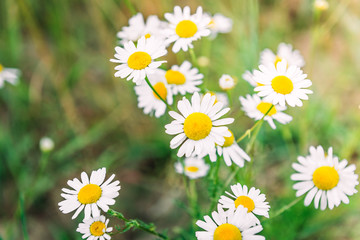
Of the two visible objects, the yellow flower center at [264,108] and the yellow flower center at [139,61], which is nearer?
the yellow flower center at [139,61]

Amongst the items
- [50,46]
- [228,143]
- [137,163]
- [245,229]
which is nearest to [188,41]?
[228,143]

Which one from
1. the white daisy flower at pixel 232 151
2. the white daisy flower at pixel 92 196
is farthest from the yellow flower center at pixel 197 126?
the white daisy flower at pixel 92 196

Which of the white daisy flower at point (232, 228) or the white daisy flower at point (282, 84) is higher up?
the white daisy flower at point (282, 84)

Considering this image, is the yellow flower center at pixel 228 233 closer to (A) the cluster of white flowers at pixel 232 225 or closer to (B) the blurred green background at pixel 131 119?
(A) the cluster of white flowers at pixel 232 225

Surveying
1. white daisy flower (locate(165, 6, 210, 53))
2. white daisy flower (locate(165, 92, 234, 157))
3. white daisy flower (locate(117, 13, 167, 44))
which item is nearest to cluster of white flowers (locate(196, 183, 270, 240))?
white daisy flower (locate(165, 92, 234, 157))

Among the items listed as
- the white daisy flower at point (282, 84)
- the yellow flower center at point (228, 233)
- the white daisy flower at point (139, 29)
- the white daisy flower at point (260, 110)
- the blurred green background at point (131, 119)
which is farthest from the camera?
the blurred green background at point (131, 119)

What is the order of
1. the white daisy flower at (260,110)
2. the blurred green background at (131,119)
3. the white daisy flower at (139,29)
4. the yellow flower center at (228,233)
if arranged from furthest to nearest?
the blurred green background at (131,119) → the white daisy flower at (139,29) → the white daisy flower at (260,110) → the yellow flower center at (228,233)

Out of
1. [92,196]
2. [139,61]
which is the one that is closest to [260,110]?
[139,61]

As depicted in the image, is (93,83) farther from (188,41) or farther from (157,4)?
(188,41)

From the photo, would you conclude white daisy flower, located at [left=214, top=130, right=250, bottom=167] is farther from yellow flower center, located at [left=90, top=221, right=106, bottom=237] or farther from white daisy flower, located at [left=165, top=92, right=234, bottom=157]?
yellow flower center, located at [left=90, top=221, right=106, bottom=237]

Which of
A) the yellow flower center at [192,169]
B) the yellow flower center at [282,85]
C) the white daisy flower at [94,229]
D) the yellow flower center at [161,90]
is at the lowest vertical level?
the white daisy flower at [94,229]
